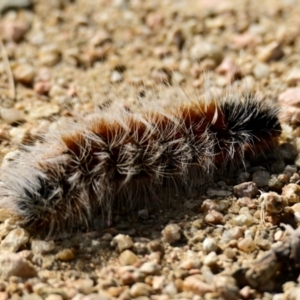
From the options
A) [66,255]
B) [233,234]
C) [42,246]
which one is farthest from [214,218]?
[42,246]

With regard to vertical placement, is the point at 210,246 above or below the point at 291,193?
below

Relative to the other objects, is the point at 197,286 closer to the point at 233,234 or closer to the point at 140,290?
the point at 140,290

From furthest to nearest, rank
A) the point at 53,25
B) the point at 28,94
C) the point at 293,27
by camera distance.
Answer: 1. the point at 53,25
2. the point at 293,27
3. the point at 28,94

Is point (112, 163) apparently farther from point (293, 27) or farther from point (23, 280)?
point (293, 27)

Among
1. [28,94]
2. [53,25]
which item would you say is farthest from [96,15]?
[28,94]

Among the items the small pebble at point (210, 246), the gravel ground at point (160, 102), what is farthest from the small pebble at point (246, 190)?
the small pebble at point (210, 246)

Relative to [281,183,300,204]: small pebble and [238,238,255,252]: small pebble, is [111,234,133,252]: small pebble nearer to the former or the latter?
[238,238,255,252]: small pebble
